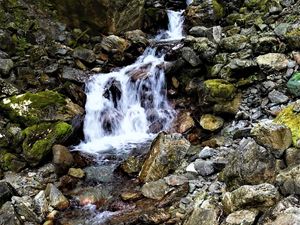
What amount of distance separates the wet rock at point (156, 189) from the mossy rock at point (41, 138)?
2.95 m

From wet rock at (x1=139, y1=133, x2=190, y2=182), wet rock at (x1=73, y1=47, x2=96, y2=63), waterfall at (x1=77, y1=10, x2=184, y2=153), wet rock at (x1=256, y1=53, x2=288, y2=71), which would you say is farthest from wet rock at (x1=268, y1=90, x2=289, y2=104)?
wet rock at (x1=73, y1=47, x2=96, y2=63)

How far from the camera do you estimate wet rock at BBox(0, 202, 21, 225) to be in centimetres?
607

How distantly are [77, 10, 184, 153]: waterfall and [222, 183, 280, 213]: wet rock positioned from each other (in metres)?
4.67

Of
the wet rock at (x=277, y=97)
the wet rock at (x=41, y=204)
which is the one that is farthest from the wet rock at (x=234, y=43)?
the wet rock at (x=41, y=204)

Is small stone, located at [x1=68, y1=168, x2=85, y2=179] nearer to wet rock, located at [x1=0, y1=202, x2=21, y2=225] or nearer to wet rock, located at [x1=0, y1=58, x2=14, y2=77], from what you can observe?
wet rock, located at [x1=0, y1=202, x2=21, y2=225]

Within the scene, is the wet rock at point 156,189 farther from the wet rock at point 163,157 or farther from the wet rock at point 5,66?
the wet rock at point 5,66

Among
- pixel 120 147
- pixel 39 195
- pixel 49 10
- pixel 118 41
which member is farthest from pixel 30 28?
pixel 39 195

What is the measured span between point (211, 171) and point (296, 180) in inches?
89.2

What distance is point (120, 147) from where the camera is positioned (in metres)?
9.56

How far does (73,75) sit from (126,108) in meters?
1.94

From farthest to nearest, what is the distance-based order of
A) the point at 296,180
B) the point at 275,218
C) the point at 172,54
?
the point at 172,54
the point at 296,180
the point at 275,218

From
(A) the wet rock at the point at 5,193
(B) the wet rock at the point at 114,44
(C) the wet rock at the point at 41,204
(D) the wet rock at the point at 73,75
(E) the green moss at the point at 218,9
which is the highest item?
(E) the green moss at the point at 218,9

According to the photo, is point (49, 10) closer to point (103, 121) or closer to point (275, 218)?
point (103, 121)

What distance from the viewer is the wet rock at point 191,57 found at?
33.5ft
